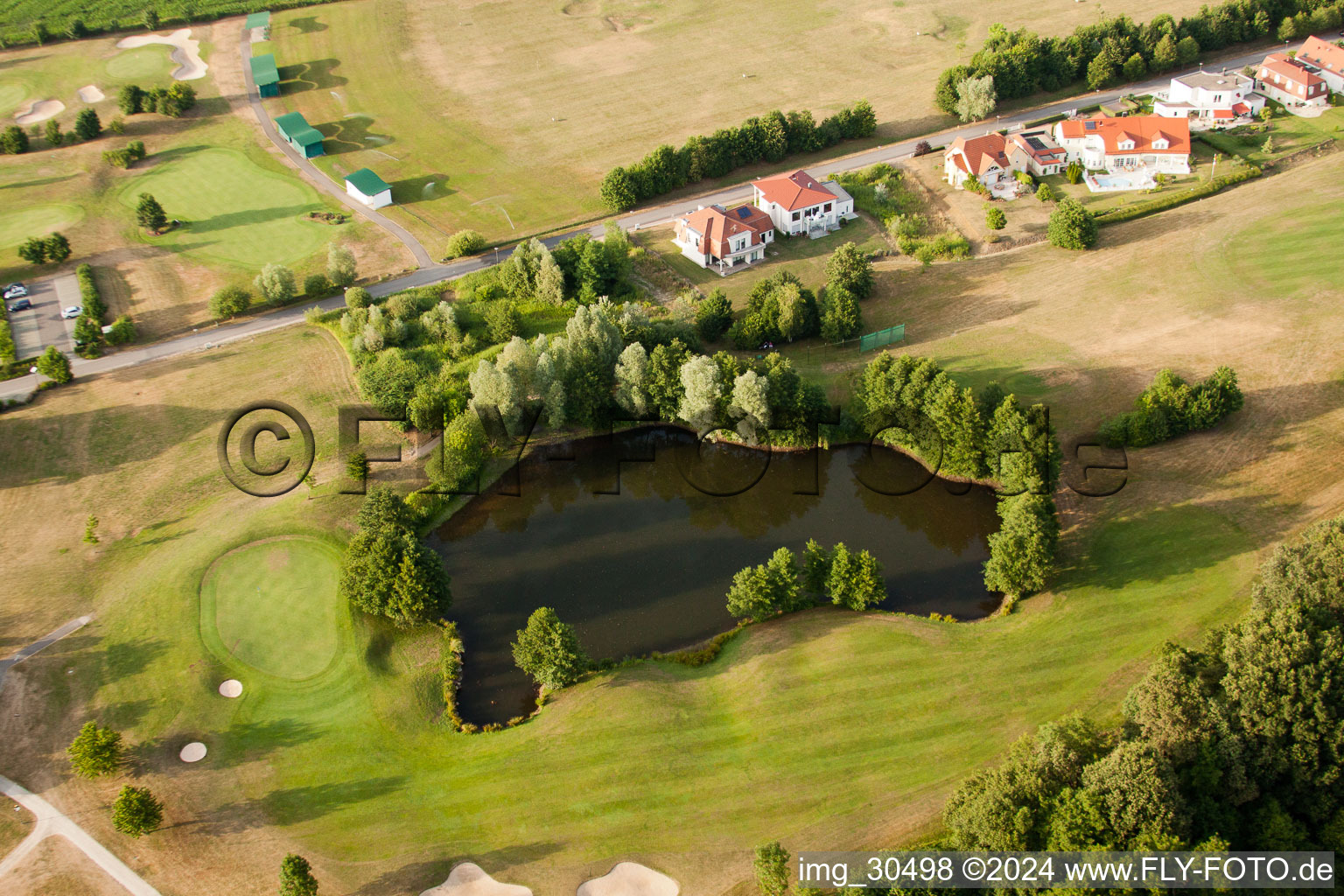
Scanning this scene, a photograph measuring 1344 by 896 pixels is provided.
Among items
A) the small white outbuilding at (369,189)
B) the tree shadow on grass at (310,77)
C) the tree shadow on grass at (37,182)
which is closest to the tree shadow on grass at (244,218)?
the small white outbuilding at (369,189)

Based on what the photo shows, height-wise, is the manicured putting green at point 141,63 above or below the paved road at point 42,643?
above

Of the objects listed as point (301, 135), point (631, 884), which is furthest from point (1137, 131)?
point (301, 135)

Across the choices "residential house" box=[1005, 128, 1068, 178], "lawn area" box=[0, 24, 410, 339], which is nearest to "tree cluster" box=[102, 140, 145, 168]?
"lawn area" box=[0, 24, 410, 339]

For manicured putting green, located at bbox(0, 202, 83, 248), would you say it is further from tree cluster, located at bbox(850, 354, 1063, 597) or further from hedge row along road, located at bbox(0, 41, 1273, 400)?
tree cluster, located at bbox(850, 354, 1063, 597)

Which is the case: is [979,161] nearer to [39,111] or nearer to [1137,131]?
[1137,131]

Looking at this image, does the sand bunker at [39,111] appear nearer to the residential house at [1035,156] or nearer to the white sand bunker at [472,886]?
the residential house at [1035,156]

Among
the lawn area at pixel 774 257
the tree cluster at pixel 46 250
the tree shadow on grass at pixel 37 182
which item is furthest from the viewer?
the tree shadow on grass at pixel 37 182
